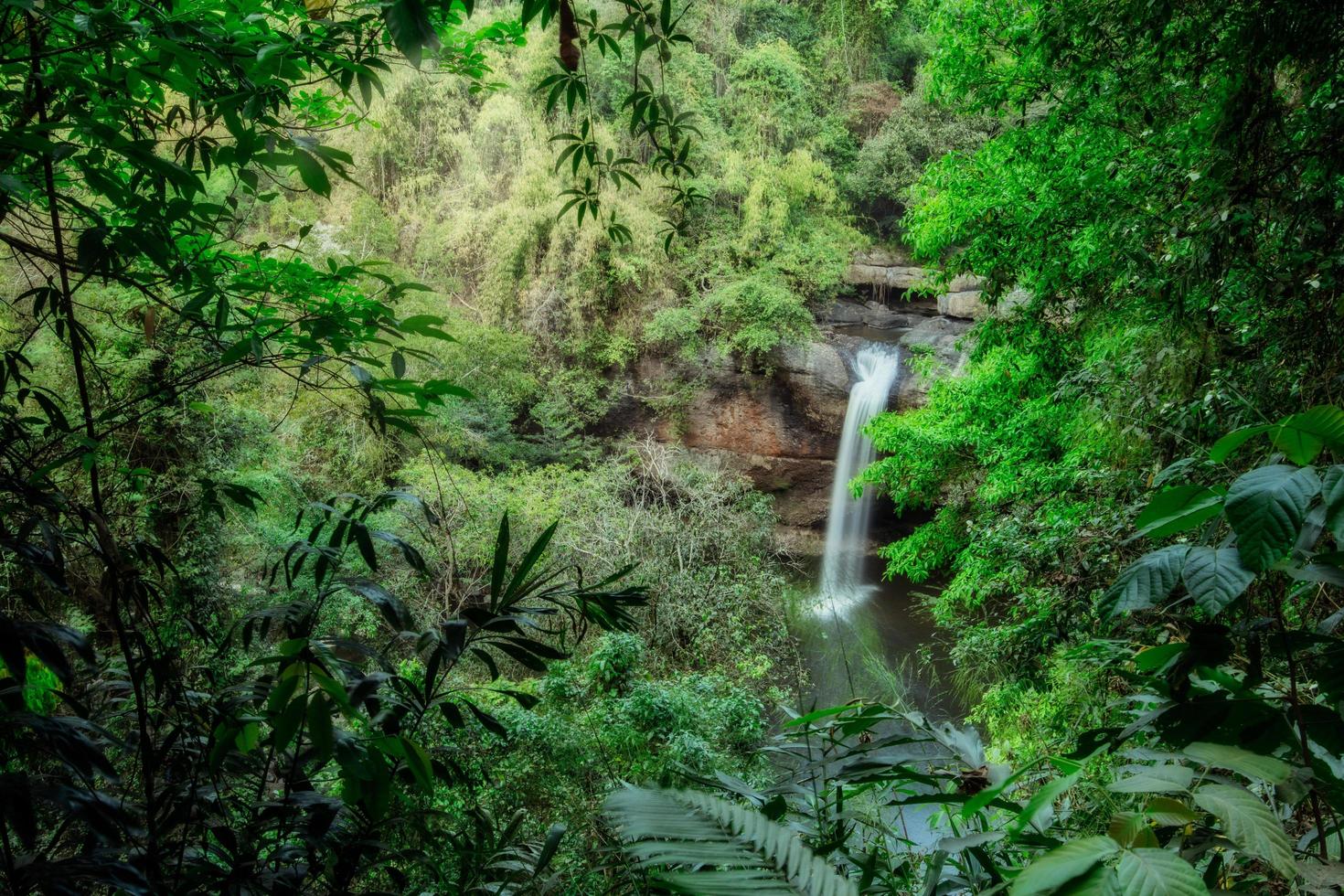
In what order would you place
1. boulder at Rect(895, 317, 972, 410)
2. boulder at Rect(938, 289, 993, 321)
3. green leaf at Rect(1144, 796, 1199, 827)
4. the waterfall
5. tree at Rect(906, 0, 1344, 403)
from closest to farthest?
green leaf at Rect(1144, 796, 1199, 827)
tree at Rect(906, 0, 1344, 403)
boulder at Rect(895, 317, 972, 410)
the waterfall
boulder at Rect(938, 289, 993, 321)

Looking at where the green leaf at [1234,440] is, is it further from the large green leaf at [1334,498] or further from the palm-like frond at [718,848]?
the palm-like frond at [718,848]

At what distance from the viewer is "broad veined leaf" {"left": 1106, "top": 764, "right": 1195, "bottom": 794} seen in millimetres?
442

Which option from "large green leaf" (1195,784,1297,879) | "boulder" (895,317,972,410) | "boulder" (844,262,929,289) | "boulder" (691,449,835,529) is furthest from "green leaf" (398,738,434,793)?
"boulder" (844,262,929,289)

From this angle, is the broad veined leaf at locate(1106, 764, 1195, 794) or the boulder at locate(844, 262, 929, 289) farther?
the boulder at locate(844, 262, 929, 289)

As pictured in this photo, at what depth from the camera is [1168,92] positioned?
10.1 feet

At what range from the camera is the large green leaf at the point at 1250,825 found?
40 centimetres

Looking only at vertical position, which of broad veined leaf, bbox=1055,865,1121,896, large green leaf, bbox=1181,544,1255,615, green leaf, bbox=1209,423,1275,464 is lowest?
broad veined leaf, bbox=1055,865,1121,896

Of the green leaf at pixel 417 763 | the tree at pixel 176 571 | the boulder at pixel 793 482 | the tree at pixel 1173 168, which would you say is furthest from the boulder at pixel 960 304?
the green leaf at pixel 417 763

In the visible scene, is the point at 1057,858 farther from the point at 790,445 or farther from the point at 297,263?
the point at 790,445

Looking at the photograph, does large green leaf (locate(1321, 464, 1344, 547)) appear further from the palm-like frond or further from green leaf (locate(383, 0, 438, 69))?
green leaf (locate(383, 0, 438, 69))

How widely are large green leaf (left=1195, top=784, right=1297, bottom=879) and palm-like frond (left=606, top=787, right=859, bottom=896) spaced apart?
0.74 feet

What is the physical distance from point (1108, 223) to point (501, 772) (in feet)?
12.0

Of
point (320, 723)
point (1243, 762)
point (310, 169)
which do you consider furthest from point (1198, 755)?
point (310, 169)

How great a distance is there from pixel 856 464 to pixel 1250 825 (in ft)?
30.7
